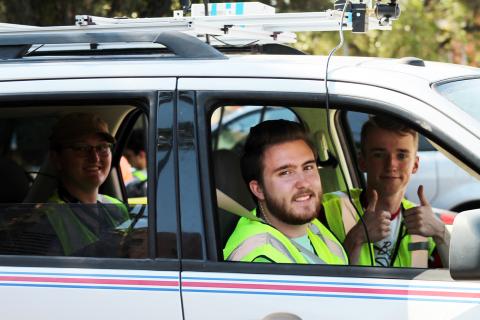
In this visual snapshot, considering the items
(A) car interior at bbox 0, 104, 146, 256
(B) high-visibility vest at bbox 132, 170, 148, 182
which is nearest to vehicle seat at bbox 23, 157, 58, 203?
(A) car interior at bbox 0, 104, 146, 256

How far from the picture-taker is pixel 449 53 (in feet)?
57.3

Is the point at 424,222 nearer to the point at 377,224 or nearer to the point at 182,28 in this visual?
the point at 377,224

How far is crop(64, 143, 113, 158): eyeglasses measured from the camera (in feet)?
13.7

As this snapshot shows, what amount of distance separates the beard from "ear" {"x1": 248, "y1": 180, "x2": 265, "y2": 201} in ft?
0.11

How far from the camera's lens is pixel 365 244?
11.7ft

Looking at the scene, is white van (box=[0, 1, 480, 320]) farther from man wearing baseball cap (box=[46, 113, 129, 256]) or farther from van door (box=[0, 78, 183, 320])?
man wearing baseball cap (box=[46, 113, 129, 256])

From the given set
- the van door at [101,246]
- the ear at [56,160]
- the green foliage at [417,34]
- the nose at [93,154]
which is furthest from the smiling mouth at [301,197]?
the green foliage at [417,34]

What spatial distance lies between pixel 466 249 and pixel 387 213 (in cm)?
105

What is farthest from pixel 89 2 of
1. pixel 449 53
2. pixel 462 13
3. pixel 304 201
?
pixel 449 53

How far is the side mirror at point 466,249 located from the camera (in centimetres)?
265

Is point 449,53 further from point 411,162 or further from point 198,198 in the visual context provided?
point 198,198

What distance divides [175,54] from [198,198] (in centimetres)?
54

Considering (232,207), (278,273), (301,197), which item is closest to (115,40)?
(232,207)

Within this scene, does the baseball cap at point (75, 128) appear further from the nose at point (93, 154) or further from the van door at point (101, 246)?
the van door at point (101, 246)
